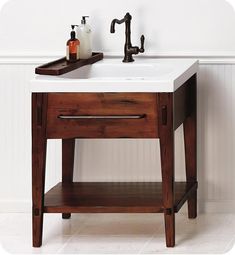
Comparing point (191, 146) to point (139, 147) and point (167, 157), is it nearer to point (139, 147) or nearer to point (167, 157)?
point (139, 147)

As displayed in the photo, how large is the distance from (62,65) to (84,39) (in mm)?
290

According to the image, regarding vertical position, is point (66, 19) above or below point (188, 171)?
above

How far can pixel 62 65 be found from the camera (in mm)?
3576

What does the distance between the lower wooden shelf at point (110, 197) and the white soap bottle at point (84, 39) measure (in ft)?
1.85

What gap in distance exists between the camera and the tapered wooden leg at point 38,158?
3334mm

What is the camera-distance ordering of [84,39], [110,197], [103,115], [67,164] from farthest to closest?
1. [67,164]
2. [84,39]
3. [110,197]
4. [103,115]

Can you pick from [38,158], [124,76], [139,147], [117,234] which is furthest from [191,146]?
[38,158]

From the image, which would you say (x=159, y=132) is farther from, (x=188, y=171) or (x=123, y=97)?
(x=188, y=171)

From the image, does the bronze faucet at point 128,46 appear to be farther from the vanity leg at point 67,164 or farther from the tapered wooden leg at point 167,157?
the tapered wooden leg at point 167,157

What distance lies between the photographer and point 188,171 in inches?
153

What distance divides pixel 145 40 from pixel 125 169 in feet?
1.91

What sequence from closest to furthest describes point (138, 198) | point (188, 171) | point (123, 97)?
point (123, 97), point (138, 198), point (188, 171)

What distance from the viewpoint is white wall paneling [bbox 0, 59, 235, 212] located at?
396cm

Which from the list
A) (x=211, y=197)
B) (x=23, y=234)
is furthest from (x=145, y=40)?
(x=23, y=234)
